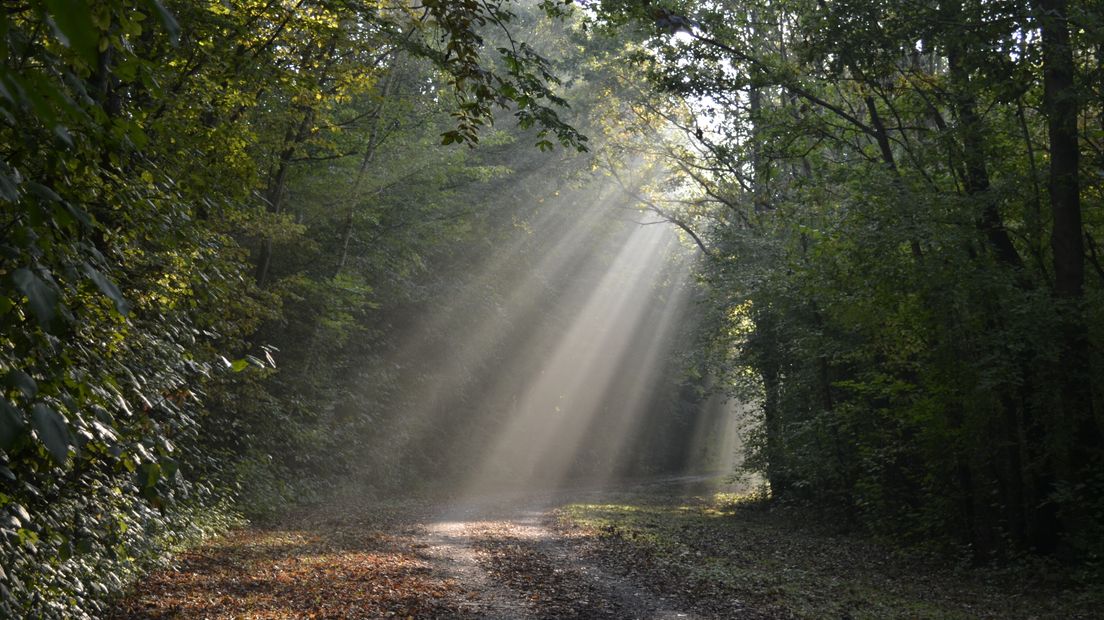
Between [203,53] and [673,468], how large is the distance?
148 ft

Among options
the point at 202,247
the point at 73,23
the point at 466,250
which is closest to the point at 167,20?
the point at 73,23

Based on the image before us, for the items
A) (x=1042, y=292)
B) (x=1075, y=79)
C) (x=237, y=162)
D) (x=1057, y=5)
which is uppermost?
(x=1057, y=5)

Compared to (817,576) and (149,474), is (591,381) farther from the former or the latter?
(149,474)

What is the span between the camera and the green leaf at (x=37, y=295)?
5.62 ft

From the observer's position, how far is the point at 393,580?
10.3m

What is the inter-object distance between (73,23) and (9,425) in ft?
2.52

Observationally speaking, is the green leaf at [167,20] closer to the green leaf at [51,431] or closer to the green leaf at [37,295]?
the green leaf at [37,295]

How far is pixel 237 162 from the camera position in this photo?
9.18 m

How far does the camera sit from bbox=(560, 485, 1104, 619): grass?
31.2 ft

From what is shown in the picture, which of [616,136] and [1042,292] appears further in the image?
[616,136]

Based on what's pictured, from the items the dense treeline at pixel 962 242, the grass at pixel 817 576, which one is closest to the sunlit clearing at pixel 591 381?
the grass at pixel 817 576

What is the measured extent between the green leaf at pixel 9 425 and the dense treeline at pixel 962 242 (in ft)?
29.5

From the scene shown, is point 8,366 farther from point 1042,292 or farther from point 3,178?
point 1042,292

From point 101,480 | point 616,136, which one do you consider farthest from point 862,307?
point 616,136
